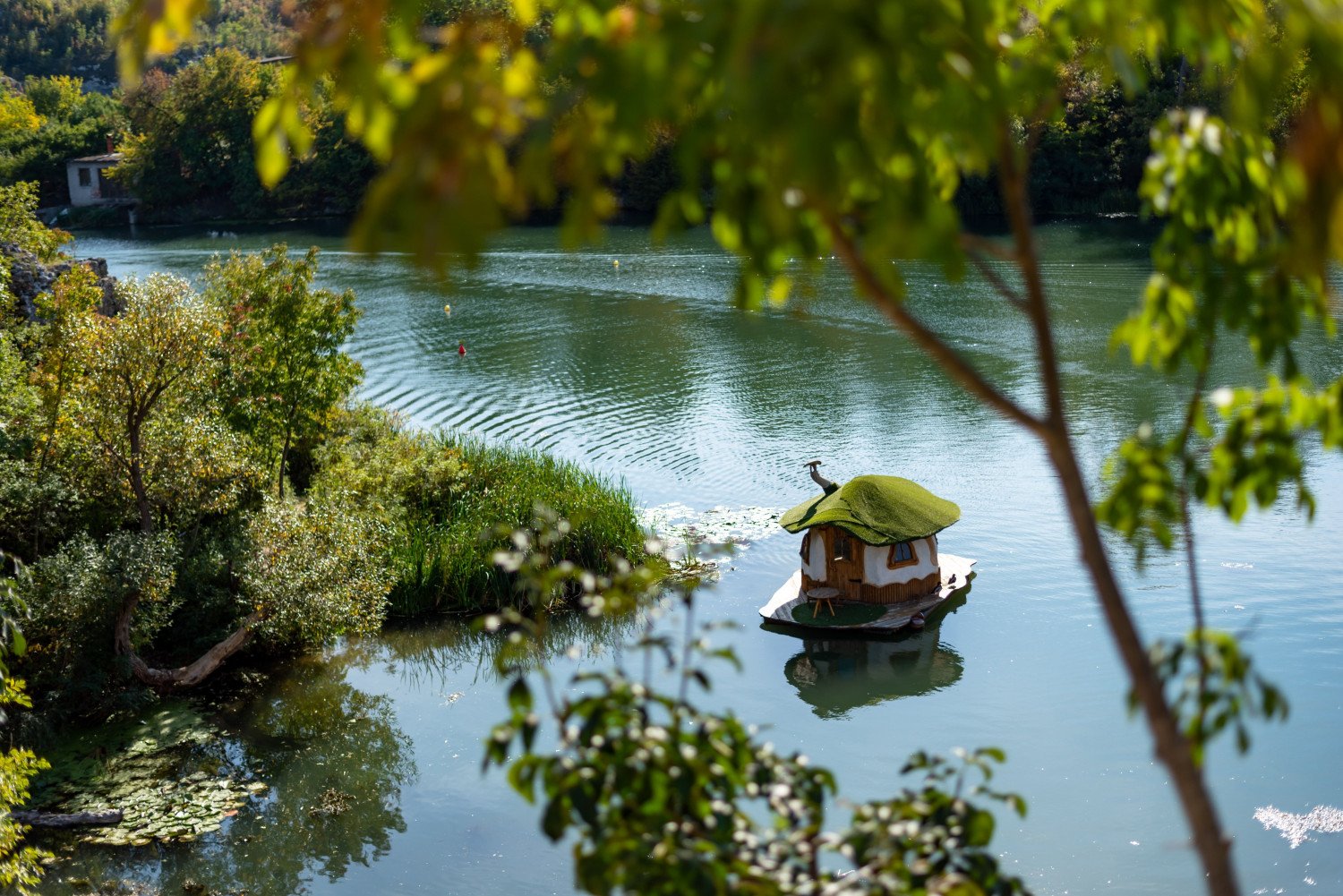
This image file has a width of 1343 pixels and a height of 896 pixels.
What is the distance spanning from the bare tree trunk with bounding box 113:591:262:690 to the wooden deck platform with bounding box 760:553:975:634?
582 cm

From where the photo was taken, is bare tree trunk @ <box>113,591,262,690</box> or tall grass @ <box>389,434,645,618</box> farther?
tall grass @ <box>389,434,645,618</box>

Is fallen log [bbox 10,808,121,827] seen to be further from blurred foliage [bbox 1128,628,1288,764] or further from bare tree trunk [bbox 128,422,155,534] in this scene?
blurred foliage [bbox 1128,628,1288,764]

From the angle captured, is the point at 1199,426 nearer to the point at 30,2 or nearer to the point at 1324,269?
the point at 1324,269

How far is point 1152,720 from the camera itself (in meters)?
2.11

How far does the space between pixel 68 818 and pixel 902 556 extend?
9.15 m

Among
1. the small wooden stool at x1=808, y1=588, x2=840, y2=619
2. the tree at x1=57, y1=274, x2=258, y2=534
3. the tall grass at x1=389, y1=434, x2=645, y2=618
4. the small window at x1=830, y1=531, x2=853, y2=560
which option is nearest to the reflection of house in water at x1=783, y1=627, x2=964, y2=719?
the small wooden stool at x1=808, y1=588, x2=840, y2=619

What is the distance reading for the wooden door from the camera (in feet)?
50.1

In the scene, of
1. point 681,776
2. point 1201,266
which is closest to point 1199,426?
point 1201,266

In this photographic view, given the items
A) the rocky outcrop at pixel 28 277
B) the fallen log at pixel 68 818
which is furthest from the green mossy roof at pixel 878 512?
the rocky outcrop at pixel 28 277

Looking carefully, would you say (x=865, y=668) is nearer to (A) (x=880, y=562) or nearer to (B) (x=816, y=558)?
(A) (x=880, y=562)

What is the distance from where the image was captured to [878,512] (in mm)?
15219

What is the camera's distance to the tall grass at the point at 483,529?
16.0 m

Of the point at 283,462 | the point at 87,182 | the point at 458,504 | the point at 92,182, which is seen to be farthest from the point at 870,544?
the point at 87,182

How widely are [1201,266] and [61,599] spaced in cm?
1189
